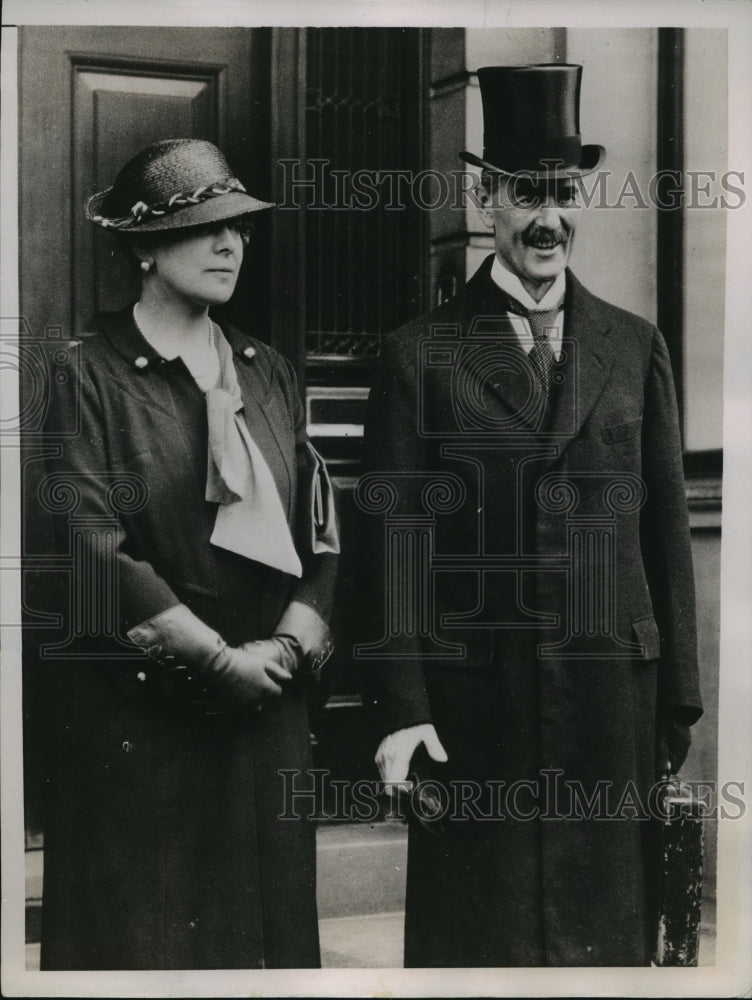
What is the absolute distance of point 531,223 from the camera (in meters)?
3.93

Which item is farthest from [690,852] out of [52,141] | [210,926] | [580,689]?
[52,141]

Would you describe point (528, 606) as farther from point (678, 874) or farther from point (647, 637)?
point (678, 874)

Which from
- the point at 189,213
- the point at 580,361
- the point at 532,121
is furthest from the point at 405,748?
the point at 532,121

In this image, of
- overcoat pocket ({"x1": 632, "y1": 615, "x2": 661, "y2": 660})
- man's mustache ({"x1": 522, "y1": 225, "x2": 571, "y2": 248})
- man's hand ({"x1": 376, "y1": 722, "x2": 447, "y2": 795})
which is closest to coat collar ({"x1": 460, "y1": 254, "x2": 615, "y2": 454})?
man's mustache ({"x1": 522, "y1": 225, "x2": 571, "y2": 248})

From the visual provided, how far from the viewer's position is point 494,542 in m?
3.89

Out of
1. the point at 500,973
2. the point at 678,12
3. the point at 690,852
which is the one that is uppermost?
the point at 678,12

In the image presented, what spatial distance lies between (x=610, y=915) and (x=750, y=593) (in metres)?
1.06

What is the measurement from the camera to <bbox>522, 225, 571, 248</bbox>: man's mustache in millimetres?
3932

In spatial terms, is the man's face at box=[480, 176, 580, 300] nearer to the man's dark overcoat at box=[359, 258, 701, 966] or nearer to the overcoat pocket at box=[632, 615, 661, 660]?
the man's dark overcoat at box=[359, 258, 701, 966]

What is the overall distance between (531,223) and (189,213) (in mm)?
1010

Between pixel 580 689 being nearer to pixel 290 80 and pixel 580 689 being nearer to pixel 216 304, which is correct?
pixel 216 304

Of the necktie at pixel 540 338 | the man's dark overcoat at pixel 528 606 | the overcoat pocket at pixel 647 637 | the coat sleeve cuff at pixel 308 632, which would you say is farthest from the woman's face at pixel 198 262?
the overcoat pocket at pixel 647 637

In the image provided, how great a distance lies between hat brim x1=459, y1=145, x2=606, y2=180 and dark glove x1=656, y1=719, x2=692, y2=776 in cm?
167

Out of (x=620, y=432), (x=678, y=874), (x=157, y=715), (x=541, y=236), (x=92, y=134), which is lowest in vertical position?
(x=678, y=874)
